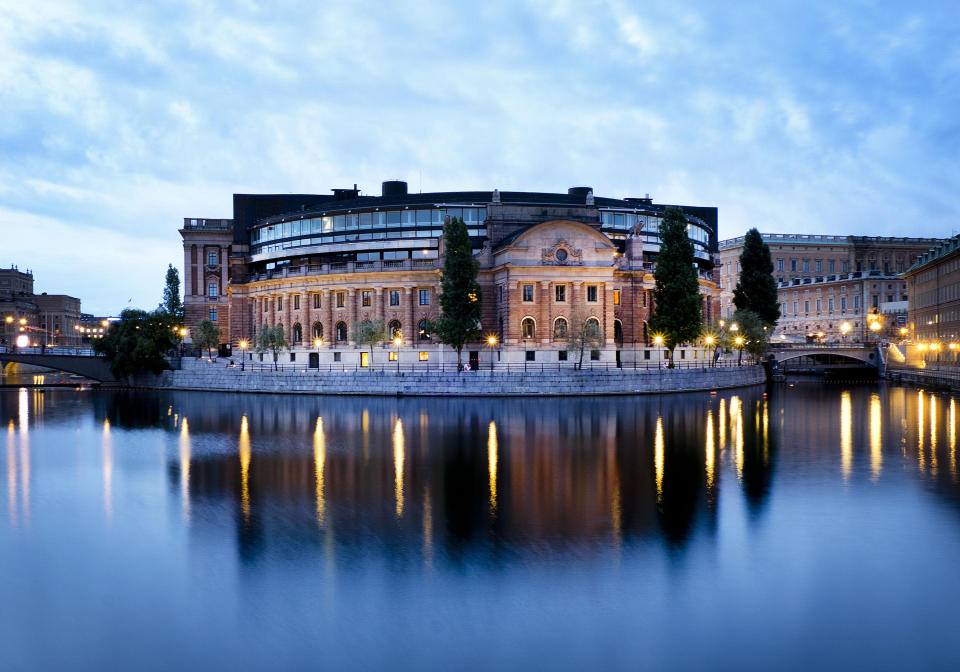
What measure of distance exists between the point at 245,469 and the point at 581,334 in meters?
45.4

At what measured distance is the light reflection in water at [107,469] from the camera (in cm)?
2744

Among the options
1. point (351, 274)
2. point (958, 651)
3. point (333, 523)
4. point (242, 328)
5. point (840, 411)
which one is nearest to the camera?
point (958, 651)

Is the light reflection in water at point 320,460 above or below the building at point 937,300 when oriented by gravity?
below

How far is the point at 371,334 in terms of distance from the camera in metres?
80.5

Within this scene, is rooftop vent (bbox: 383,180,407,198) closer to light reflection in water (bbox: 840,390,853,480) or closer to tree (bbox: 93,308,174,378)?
tree (bbox: 93,308,174,378)

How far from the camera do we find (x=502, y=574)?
1881cm

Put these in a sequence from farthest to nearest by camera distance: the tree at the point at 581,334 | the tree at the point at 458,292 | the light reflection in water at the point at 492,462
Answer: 1. the tree at the point at 581,334
2. the tree at the point at 458,292
3. the light reflection in water at the point at 492,462

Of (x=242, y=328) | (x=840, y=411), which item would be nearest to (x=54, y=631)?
(x=840, y=411)

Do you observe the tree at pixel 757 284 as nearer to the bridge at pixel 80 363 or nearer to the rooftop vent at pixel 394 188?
the rooftop vent at pixel 394 188

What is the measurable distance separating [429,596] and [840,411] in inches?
1974

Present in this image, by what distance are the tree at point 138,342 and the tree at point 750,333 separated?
208ft

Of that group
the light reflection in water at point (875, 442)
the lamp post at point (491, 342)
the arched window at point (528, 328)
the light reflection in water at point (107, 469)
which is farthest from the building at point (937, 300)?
the light reflection in water at point (107, 469)

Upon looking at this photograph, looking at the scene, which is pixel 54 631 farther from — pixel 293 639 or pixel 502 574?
pixel 502 574

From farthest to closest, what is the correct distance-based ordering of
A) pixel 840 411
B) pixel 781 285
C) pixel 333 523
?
pixel 781 285
pixel 840 411
pixel 333 523
